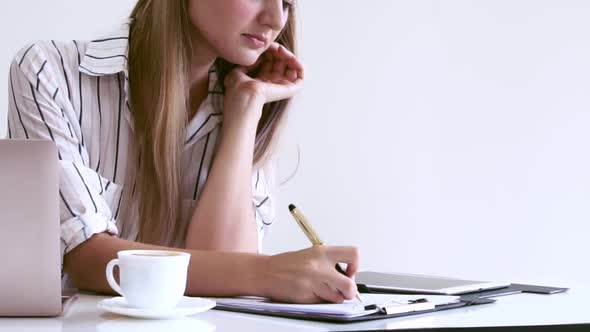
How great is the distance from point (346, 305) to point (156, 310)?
0.25 m

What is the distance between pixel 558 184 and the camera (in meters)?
3.21

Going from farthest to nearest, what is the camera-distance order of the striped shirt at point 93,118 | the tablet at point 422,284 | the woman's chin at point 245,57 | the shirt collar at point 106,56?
1. the woman's chin at point 245,57
2. the shirt collar at point 106,56
3. the striped shirt at point 93,118
4. the tablet at point 422,284

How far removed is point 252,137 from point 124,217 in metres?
0.30

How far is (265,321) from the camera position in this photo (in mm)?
989

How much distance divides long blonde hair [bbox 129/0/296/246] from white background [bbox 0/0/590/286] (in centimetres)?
115

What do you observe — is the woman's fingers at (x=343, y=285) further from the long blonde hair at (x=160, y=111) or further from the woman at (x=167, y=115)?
the long blonde hair at (x=160, y=111)

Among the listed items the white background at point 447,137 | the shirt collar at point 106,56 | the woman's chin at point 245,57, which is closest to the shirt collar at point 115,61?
the shirt collar at point 106,56

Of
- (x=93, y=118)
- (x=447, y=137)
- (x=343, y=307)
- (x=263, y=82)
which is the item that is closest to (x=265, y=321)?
(x=343, y=307)

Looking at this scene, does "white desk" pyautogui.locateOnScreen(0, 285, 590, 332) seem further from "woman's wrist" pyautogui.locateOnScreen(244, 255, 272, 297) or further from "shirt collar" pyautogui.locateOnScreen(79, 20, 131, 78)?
"shirt collar" pyautogui.locateOnScreen(79, 20, 131, 78)

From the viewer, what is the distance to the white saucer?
0.96 m

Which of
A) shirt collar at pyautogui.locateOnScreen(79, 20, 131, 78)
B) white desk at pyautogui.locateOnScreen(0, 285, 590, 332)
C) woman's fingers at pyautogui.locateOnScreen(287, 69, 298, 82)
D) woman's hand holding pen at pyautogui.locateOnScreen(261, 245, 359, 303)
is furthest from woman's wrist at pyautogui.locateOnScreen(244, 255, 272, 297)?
woman's fingers at pyautogui.locateOnScreen(287, 69, 298, 82)

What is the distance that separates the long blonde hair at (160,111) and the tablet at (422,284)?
0.40 metres

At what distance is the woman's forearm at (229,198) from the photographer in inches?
64.5

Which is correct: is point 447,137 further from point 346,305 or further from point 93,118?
point 346,305
